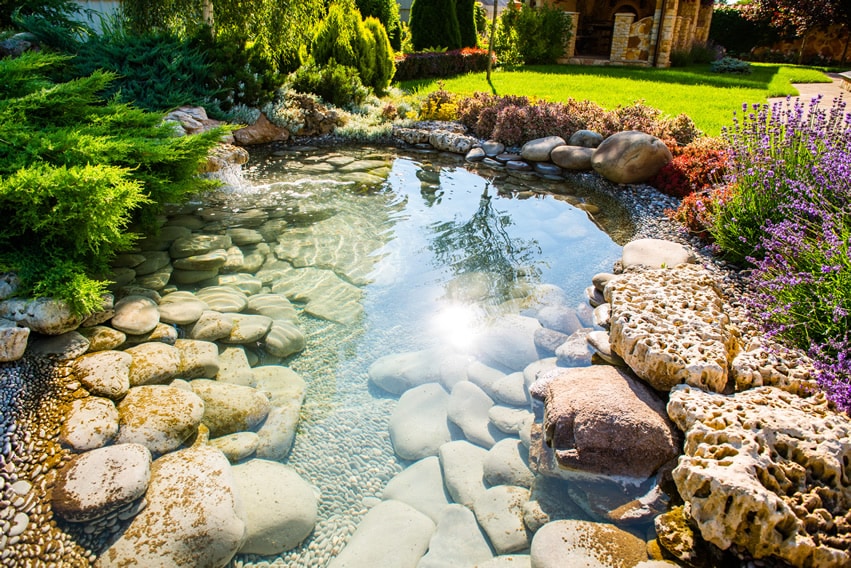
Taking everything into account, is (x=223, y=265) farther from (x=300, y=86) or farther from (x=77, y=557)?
(x=300, y=86)

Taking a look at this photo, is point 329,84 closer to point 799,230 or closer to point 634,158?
point 634,158

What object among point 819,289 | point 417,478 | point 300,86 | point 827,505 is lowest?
point 417,478

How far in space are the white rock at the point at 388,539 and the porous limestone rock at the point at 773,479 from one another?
1.32 metres

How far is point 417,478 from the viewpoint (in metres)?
3.16

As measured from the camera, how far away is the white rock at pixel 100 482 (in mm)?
2572

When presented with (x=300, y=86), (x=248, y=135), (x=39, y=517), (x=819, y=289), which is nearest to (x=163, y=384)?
(x=39, y=517)

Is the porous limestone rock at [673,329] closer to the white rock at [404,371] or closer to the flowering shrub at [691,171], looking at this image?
the white rock at [404,371]

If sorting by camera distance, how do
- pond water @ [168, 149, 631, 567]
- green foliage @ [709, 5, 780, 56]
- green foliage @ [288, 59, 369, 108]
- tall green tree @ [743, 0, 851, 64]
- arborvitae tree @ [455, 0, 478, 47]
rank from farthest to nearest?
1. green foliage @ [709, 5, 780, 56]
2. arborvitae tree @ [455, 0, 478, 47]
3. tall green tree @ [743, 0, 851, 64]
4. green foliage @ [288, 59, 369, 108]
5. pond water @ [168, 149, 631, 567]

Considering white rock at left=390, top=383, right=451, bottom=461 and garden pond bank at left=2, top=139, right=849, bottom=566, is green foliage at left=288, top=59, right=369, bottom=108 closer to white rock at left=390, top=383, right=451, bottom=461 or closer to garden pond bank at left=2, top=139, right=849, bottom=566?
garden pond bank at left=2, top=139, right=849, bottom=566

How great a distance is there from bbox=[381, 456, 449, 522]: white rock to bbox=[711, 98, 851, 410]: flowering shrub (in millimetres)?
2179

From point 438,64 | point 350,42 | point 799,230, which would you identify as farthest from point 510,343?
point 438,64

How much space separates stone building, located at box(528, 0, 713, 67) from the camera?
1714cm

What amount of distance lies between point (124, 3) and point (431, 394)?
35.0ft

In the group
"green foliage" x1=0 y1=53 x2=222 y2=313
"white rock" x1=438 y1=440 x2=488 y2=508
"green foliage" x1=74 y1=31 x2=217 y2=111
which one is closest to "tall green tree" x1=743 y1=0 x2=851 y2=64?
"green foliage" x1=74 y1=31 x2=217 y2=111
